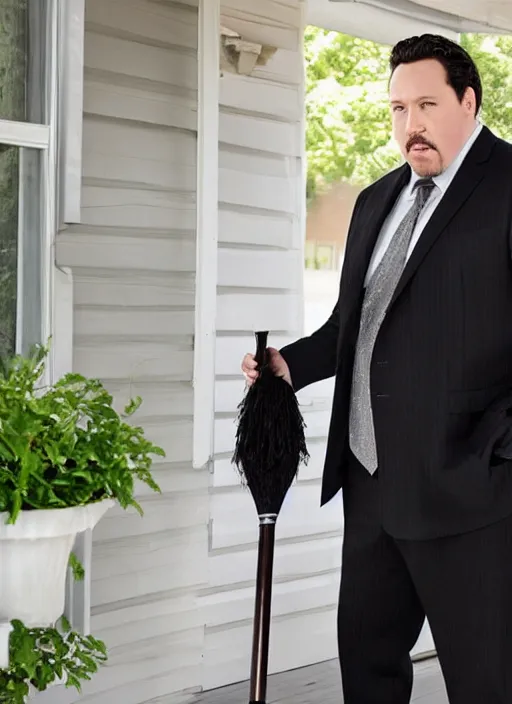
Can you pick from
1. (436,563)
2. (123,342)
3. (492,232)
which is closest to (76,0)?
(123,342)

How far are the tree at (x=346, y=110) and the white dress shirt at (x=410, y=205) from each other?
6.28 meters

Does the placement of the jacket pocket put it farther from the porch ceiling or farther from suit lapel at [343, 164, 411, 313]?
the porch ceiling

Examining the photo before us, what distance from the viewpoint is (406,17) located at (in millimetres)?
4285

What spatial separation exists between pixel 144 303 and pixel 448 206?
1.16m

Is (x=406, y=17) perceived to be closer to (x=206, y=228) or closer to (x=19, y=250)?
(x=206, y=228)

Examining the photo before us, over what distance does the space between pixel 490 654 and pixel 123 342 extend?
4.66 ft

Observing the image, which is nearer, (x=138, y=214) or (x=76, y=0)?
(x=76, y=0)

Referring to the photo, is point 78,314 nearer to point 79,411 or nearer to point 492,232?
point 79,411

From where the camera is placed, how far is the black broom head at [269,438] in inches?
114

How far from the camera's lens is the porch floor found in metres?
3.70

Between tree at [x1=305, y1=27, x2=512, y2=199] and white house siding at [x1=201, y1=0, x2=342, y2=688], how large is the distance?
514 cm

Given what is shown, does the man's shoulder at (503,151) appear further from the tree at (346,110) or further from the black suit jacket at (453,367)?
the tree at (346,110)

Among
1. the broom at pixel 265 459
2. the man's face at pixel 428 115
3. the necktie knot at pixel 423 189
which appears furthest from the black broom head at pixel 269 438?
the man's face at pixel 428 115

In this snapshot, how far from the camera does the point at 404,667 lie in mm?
2809
